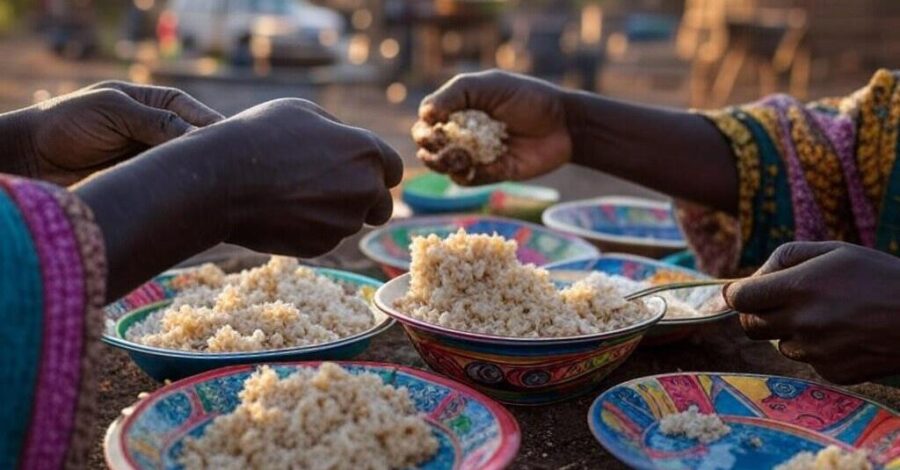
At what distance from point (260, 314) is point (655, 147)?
1.21 metres

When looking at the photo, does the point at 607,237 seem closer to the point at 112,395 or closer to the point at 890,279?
the point at 890,279

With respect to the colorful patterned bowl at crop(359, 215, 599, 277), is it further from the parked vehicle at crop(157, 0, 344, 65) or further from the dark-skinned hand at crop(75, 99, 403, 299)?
the parked vehicle at crop(157, 0, 344, 65)

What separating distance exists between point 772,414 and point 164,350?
1011 mm

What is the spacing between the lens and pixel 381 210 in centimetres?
168

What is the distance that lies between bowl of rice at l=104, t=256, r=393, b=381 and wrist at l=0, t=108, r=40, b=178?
0.34 metres

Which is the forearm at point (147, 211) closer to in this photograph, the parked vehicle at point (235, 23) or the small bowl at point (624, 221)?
the small bowl at point (624, 221)

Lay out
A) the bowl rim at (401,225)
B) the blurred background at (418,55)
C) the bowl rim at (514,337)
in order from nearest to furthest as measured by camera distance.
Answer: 1. the bowl rim at (514,337)
2. the bowl rim at (401,225)
3. the blurred background at (418,55)

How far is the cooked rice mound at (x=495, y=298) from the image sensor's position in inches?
65.1

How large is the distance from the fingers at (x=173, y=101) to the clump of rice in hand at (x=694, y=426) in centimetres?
98

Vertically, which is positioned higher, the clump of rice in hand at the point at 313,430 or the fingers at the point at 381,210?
the fingers at the point at 381,210

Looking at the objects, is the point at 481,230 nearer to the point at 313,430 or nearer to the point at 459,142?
the point at 459,142

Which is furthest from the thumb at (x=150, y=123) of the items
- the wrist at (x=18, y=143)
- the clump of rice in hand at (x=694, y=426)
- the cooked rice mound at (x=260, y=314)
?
the clump of rice in hand at (x=694, y=426)

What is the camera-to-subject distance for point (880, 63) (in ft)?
37.9

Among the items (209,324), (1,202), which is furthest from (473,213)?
(1,202)
